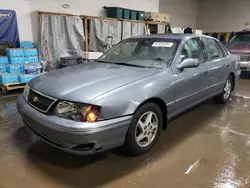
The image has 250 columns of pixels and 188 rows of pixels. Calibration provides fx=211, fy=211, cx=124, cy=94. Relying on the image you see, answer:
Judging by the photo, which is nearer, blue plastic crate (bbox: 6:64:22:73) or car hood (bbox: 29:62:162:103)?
car hood (bbox: 29:62:162:103)

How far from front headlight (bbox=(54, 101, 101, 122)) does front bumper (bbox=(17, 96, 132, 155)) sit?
0.05 metres

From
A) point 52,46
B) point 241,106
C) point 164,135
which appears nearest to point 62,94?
point 164,135

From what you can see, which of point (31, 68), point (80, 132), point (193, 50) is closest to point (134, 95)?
point (80, 132)

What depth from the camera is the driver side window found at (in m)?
2.71

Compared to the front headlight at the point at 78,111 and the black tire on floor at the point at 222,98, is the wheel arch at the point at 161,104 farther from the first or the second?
the black tire on floor at the point at 222,98

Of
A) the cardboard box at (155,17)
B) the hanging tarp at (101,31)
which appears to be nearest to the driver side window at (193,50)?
the hanging tarp at (101,31)

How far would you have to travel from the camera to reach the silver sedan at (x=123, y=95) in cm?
177

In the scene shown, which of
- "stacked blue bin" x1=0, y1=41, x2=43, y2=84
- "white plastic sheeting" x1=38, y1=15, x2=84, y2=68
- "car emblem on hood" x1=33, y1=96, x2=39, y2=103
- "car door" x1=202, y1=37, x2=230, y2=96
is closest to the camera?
"car emblem on hood" x1=33, y1=96, x2=39, y2=103

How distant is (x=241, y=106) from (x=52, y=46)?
15.3 ft

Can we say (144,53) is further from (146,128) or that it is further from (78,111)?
(78,111)

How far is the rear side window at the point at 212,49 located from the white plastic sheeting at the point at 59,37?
3.78 meters

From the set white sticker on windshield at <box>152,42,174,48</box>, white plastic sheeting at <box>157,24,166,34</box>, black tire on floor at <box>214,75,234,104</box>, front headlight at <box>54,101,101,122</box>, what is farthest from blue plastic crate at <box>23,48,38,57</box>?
white plastic sheeting at <box>157,24,166,34</box>

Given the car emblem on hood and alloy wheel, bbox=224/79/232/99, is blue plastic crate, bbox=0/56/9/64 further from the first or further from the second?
alloy wheel, bbox=224/79/232/99

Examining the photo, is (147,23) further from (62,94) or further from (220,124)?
(62,94)
